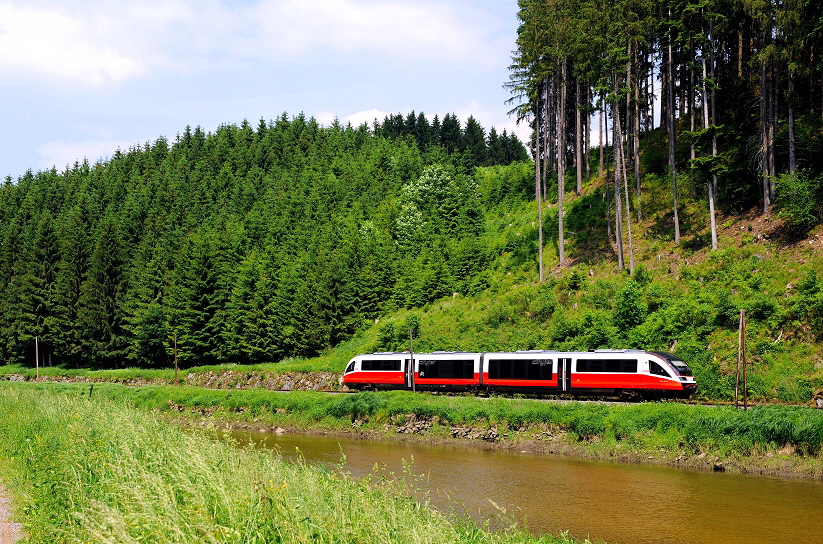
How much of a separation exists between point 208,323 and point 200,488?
59.9m

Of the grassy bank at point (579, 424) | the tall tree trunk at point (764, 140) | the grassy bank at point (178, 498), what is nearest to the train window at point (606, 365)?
the grassy bank at point (579, 424)

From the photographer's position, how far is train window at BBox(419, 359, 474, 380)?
38906 millimetres

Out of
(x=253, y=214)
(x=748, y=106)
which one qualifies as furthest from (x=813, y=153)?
(x=253, y=214)

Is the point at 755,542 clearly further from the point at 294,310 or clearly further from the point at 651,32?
the point at 294,310

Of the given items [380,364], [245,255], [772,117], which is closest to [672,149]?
[772,117]

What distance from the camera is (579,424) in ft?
93.8

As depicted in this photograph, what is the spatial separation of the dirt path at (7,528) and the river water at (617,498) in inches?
189

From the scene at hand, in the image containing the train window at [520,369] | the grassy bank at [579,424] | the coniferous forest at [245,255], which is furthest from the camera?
the coniferous forest at [245,255]

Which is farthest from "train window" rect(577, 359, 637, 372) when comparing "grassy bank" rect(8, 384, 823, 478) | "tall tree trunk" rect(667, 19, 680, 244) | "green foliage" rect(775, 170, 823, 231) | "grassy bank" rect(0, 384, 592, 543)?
"grassy bank" rect(0, 384, 592, 543)

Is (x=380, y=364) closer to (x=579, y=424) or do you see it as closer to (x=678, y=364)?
(x=579, y=424)

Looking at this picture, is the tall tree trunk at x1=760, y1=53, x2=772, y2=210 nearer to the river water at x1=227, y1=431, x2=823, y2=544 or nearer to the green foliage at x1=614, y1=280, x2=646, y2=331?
the green foliage at x1=614, y1=280, x2=646, y2=331

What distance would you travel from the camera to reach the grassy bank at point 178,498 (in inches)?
332

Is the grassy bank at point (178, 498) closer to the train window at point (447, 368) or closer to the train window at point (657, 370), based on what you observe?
the train window at point (657, 370)

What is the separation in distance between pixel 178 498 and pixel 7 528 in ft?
11.1
